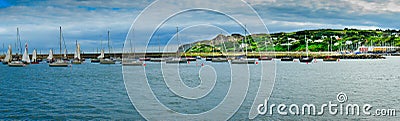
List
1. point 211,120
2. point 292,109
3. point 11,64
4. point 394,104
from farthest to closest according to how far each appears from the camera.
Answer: point 11,64 < point 394,104 < point 292,109 < point 211,120

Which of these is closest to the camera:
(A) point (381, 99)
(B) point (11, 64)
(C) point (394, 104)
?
(C) point (394, 104)

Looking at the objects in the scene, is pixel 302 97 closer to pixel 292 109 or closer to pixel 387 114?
pixel 292 109

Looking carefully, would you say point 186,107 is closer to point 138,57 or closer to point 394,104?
point 394,104

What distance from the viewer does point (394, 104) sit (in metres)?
23.4

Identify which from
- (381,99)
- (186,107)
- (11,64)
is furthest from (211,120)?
(11,64)

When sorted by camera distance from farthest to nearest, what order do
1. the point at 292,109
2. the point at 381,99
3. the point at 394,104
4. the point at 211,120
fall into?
the point at 381,99
the point at 394,104
the point at 292,109
the point at 211,120

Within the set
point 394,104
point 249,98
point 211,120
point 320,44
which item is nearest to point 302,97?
point 249,98

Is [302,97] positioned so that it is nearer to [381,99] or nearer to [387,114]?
[381,99]

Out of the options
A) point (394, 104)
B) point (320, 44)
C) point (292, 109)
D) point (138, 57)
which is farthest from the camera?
point (320, 44)

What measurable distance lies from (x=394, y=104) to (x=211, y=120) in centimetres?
1059

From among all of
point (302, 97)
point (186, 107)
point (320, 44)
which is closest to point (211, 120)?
point (186, 107)

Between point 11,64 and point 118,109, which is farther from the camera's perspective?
point 11,64

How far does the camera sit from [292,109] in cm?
2175

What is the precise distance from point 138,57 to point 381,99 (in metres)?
77.0
